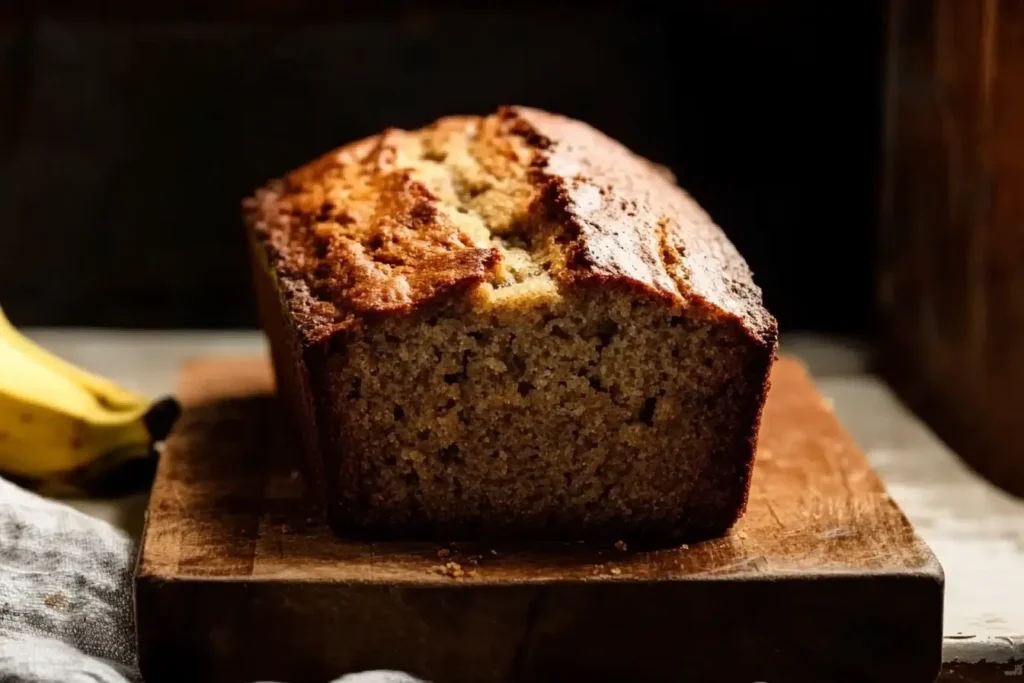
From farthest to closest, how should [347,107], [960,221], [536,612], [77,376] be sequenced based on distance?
[347,107], [960,221], [77,376], [536,612]

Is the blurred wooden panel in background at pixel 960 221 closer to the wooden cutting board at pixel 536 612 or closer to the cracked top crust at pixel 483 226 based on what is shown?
the cracked top crust at pixel 483 226

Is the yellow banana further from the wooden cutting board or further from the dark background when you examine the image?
the dark background

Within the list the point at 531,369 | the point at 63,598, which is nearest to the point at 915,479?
the point at 531,369

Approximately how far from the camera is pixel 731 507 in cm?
153

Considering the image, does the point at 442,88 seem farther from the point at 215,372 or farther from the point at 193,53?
the point at 215,372

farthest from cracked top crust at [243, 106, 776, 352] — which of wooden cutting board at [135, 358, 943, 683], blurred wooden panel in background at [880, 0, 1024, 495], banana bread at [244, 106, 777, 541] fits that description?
blurred wooden panel in background at [880, 0, 1024, 495]

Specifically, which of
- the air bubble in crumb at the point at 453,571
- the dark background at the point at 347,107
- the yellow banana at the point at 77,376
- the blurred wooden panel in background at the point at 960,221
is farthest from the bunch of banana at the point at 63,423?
the blurred wooden panel in background at the point at 960,221

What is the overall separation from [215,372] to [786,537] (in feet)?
3.57

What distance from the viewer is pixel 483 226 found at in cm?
161

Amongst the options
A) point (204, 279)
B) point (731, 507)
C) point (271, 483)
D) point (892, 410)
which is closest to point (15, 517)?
point (271, 483)

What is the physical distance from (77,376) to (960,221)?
1472 mm

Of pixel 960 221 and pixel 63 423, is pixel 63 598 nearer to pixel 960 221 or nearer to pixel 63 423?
pixel 63 423

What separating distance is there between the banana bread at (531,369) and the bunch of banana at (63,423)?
0.33m

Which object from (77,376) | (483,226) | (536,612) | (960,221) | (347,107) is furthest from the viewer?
(347,107)
